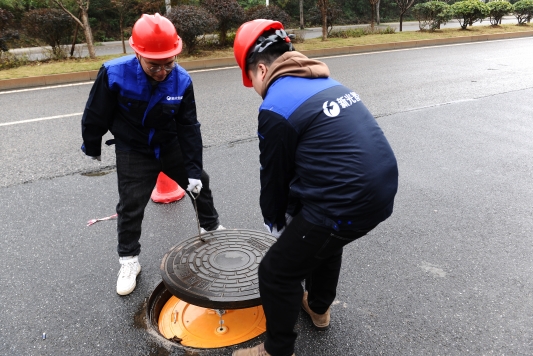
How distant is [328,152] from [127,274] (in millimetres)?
1615

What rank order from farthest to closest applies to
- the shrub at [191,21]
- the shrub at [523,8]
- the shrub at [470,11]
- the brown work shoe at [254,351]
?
the shrub at [523,8], the shrub at [470,11], the shrub at [191,21], the brown work shoe at [254,351]

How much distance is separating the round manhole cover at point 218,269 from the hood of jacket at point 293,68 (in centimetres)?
110

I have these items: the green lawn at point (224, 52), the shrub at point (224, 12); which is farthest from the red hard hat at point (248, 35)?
the shrub at point (224, 12)

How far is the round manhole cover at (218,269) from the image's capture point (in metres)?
2.24

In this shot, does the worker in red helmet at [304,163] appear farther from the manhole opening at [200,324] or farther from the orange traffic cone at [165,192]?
the orange traffic cone at [165,192]

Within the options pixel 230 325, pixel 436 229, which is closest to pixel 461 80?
pixel 436 229

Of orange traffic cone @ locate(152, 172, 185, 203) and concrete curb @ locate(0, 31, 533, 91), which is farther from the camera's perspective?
concrete curb @ locate(0, 31, 533, 91)

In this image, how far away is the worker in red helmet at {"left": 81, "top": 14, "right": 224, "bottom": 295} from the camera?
7.57 feet

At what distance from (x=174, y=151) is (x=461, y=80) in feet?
24.1

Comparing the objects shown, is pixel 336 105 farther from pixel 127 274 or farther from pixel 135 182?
pixel 127 274

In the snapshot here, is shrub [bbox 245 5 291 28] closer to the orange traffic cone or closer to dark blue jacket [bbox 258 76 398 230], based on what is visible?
the orange traffic cone

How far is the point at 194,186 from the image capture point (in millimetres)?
2711

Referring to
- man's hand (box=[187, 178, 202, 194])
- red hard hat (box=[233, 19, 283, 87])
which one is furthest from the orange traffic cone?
red hard hat (box=[233, 19, 283, 87])

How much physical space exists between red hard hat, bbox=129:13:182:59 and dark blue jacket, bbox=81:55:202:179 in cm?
15
